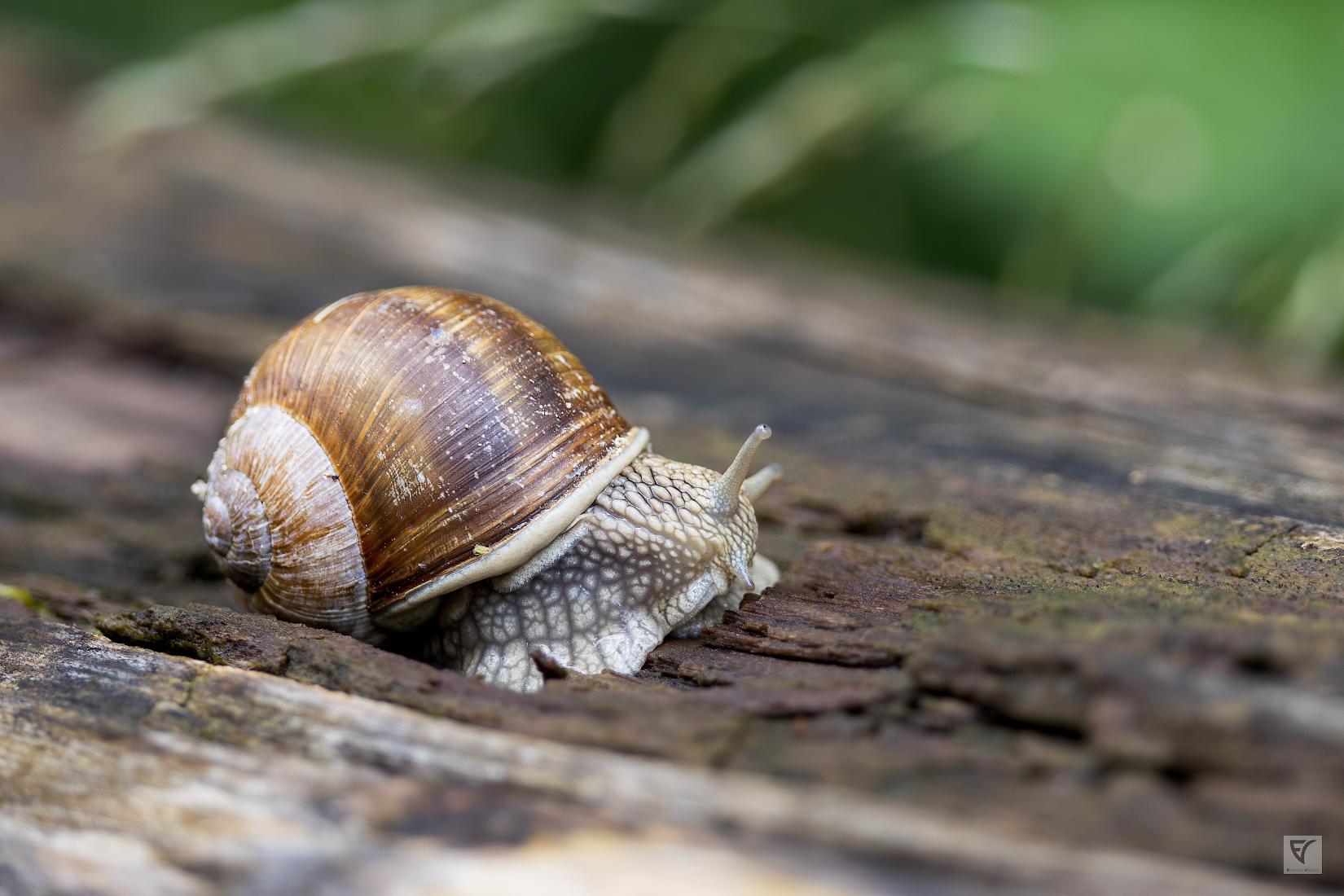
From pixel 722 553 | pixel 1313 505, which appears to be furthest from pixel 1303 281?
pixel 722 553

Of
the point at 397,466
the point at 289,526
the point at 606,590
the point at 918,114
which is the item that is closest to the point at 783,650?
the point at 606,590

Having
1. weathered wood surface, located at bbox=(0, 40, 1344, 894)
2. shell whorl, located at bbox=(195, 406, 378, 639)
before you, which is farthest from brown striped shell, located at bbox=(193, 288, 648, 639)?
weathered wood surface, located at bbox=(0, 40, 1344, 894)

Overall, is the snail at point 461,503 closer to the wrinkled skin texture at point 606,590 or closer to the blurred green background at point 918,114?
the wrinkled skin texture at point 606,590

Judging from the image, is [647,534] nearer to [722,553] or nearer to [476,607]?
[722,553]

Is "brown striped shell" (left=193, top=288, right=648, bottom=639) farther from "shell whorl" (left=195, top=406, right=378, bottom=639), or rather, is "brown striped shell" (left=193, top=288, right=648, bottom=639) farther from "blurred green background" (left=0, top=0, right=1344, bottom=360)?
"blurred green background" (left=0, top=0, right=1344, bottom=360)

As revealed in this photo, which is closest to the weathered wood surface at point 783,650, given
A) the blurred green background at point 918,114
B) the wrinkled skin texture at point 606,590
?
the wrinkled skin texture at point 606,590

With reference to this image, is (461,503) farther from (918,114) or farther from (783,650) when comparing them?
(918,114)
